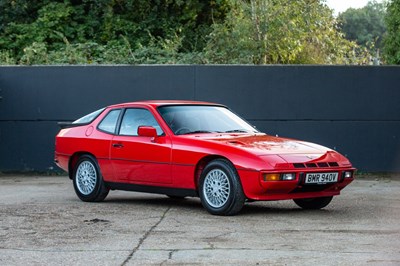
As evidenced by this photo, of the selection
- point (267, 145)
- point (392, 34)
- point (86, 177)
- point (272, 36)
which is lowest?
point (86, 177)

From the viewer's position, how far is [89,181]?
1283 centimetres

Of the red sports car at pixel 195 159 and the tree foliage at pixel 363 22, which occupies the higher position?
the tree foliage at pixel 363 22

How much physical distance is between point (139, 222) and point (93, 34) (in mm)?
15091

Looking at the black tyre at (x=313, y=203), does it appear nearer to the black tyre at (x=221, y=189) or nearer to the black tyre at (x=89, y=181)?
the black tyre at (x=221, y=189)

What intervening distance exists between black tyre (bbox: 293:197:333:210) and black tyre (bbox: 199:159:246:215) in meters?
1.30

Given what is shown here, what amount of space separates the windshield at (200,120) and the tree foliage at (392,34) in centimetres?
1502

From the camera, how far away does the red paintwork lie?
10.7m

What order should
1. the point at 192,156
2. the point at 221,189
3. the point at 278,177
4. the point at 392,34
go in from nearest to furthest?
the point at 278,177, the point at 221,189, the point at 192,156, the point at 392,34

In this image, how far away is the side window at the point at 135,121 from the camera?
1231 cm

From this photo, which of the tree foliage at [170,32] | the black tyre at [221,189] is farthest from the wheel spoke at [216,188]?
the tree foliage at [170,32]

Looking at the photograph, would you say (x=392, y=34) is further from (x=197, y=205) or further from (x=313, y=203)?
(x=313, y=203)

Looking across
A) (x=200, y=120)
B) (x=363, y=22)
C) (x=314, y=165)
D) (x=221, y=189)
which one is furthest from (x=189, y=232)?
(x=363, y=22)

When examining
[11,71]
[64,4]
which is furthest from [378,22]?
[11,71]

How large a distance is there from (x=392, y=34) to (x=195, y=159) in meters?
17.6
